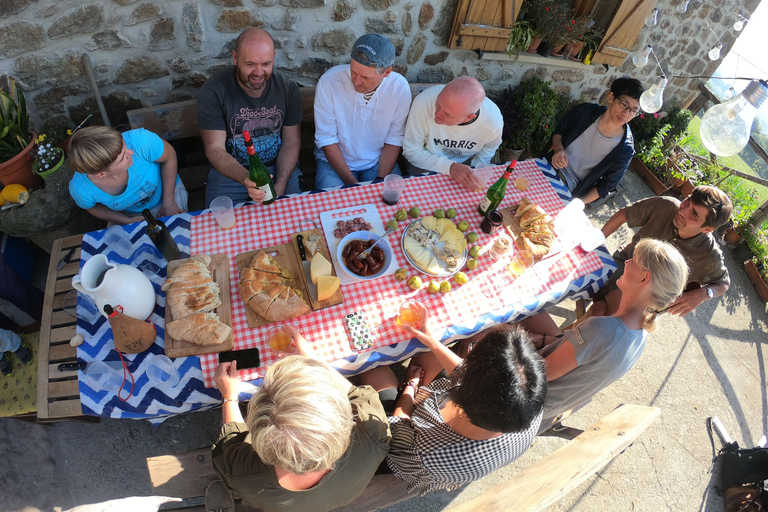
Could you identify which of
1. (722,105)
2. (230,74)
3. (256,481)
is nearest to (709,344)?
(722,105)

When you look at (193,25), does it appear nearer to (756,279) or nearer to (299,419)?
(299,419)

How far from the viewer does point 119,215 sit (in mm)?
2785

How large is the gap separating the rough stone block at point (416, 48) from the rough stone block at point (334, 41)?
27.5 inches

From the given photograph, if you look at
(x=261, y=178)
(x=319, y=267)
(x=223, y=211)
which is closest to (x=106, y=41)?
(x=261, y=178)

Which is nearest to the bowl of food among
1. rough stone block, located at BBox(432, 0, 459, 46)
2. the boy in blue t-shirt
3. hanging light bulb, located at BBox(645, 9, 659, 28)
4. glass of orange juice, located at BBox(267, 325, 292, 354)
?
glass of orange juice, located at BBox(267, 325, 292, 354)

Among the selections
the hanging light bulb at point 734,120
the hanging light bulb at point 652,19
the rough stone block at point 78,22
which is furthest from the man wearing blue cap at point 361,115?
the hanging light bulb at point 652,19

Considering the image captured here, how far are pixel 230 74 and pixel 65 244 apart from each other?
5.75 ft

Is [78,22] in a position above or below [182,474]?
above

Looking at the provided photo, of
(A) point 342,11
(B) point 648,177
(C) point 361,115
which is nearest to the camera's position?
(C) point 361,115

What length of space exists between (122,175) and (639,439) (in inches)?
195

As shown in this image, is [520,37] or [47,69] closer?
[47,69]

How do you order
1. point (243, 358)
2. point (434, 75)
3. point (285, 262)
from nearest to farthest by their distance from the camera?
point (243, 358) → point (285, 262) → point (434, 75)

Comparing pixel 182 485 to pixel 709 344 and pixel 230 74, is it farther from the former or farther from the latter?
pixel 709 344

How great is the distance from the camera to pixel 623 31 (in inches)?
187
